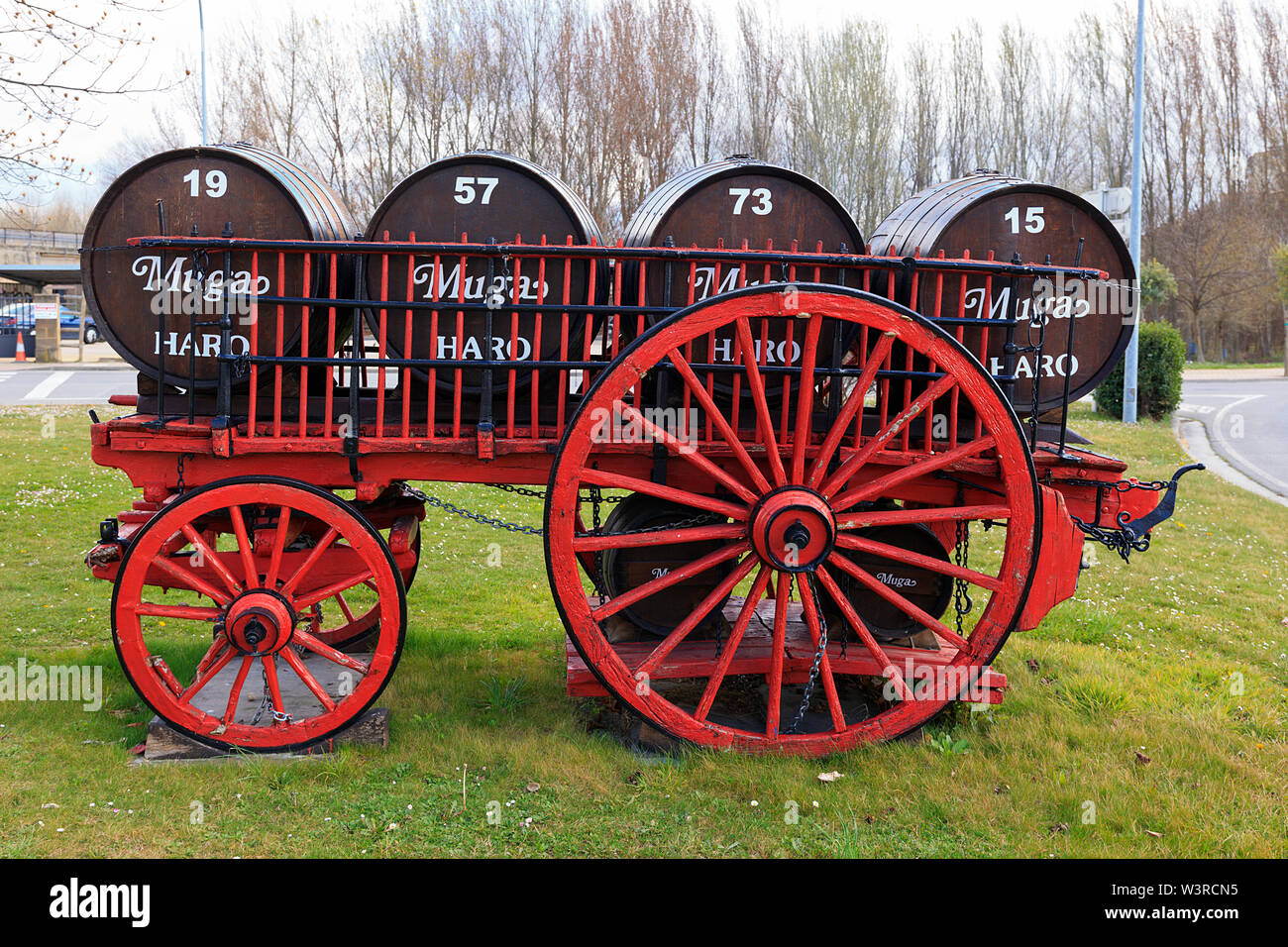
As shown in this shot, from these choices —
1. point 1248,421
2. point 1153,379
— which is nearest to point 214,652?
point 1153,379

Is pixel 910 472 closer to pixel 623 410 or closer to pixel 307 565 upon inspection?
pixel 623 410

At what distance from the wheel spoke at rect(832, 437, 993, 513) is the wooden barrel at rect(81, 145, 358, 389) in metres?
2.32

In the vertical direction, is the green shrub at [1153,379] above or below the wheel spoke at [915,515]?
above

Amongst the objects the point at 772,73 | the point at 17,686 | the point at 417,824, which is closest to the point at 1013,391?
the point at 417,824

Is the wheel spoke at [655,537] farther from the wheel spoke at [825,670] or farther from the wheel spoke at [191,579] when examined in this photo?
the wheel spoke at [191,579]

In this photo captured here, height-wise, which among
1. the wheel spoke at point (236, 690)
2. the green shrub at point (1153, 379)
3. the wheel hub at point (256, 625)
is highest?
the green shrub at point (1153, 379)

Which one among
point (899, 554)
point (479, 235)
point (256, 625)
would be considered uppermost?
point (479, 235)

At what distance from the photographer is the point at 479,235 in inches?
161

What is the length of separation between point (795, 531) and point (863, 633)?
53cm

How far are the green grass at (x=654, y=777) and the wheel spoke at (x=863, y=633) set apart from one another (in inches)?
10.3

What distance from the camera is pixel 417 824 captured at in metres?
3.50

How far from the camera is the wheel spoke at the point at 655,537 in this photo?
3785 millimetres

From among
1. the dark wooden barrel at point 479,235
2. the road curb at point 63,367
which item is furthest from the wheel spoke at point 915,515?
the road curb at point 63,367
